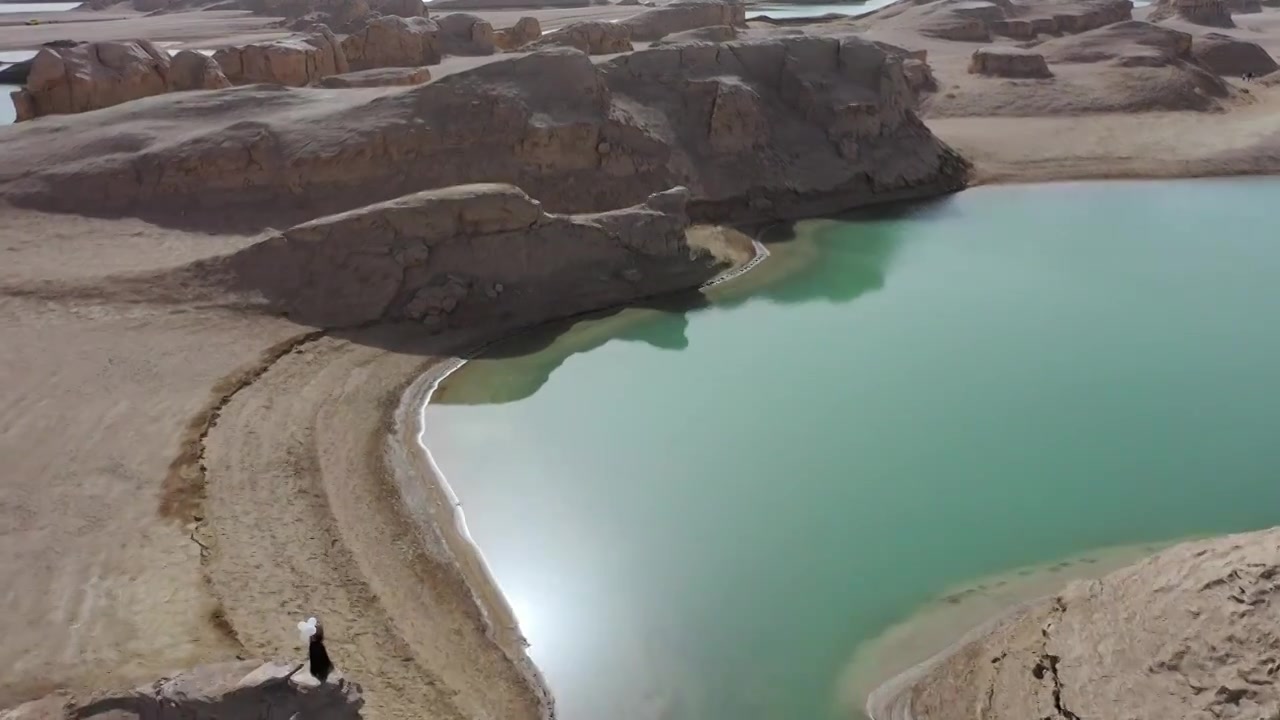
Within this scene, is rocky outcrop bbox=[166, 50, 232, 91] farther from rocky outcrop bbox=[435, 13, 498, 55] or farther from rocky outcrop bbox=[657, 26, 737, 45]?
rocky outcrop bbox=[657, 26, 737, 45]

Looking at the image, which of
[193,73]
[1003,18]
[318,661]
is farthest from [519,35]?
[318,661]

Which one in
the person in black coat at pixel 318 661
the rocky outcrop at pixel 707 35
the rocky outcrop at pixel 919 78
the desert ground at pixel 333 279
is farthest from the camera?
the rocky outcrop at pixel 919 78

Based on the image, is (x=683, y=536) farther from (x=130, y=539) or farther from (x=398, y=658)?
(x=130, y=539)

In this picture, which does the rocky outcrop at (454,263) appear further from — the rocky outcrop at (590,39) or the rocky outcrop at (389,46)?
the rocky outcrop at (590,39)

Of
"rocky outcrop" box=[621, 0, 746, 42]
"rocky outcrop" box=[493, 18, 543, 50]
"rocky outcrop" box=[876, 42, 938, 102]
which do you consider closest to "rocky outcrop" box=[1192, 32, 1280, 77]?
"rocky outcrop" box=[876, 42, 938, 102]

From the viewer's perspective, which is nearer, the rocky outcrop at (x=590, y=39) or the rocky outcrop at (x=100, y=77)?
the rocky outcrop at (x=100, y=77)

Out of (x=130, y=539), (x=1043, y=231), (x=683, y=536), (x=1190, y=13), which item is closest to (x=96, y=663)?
(x=130, y=539)

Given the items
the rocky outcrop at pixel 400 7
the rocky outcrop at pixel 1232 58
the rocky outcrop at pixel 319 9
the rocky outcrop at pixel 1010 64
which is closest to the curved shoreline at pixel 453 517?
the rocky outcrop at pixel 1010 64
